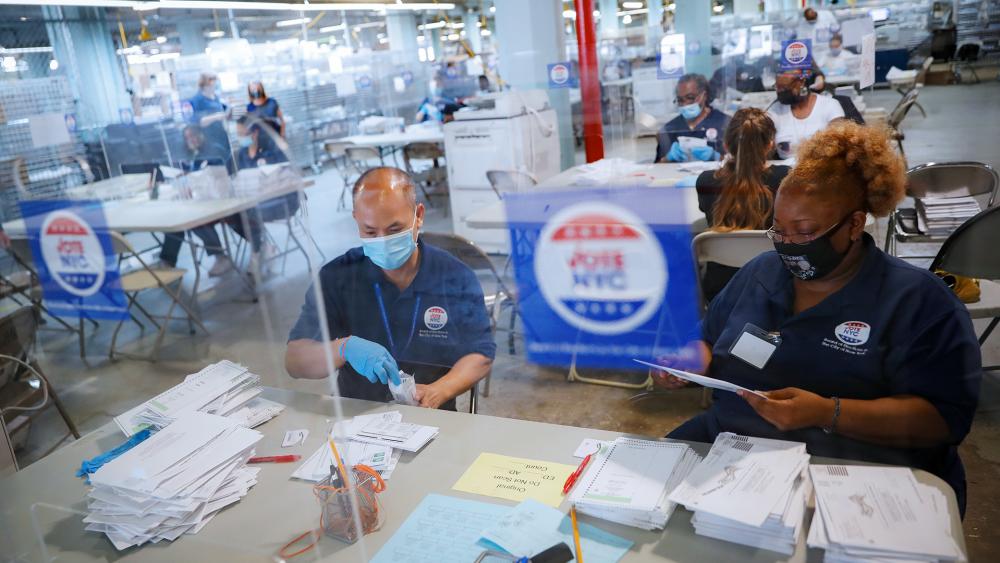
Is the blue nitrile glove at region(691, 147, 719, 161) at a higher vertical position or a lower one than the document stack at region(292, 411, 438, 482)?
higher

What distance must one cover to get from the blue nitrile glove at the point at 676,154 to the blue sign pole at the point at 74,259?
334 centimetres

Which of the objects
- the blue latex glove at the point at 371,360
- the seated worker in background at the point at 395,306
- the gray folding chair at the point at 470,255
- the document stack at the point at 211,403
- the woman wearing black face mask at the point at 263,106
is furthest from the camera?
the woman wearing black face mask at the point at 263,106

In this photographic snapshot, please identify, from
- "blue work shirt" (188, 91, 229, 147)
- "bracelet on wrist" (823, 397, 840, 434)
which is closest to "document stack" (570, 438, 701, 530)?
"bracelet on wrist" (823, 397, 840, 434)

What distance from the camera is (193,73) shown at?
18.8 ft

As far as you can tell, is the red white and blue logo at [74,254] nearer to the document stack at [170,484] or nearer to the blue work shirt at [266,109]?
the blue work shirt at [266,109]

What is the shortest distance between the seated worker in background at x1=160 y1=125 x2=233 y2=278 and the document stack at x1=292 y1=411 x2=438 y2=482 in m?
3.10

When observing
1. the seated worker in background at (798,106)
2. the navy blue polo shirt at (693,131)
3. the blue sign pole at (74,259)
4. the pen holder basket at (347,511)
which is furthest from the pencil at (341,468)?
the blue sign pole at (74,259)

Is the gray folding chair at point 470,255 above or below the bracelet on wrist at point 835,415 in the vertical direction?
above

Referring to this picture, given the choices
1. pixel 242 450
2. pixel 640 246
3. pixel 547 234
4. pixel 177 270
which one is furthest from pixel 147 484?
pixel 177 270

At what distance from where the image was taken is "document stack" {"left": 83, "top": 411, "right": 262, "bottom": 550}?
1.32m

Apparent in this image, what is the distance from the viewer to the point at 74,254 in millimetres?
4277

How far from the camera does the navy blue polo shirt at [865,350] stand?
1.29m

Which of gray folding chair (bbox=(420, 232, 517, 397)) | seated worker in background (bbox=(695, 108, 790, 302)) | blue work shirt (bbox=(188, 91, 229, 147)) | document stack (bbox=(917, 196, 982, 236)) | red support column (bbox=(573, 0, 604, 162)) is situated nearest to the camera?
gray folding chair (bbox=(420, 232, 517, 397))

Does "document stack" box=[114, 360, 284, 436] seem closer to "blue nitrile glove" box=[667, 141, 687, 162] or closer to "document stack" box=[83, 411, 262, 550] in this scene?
"document stack" box=[83, 411, 262, 550]
